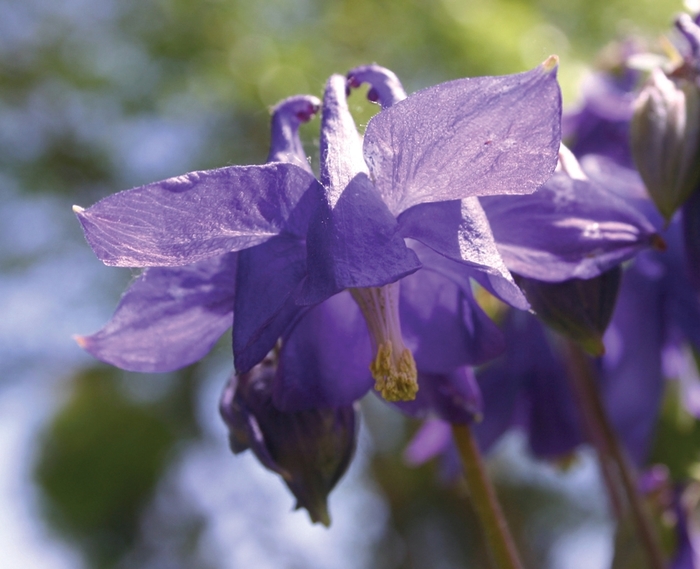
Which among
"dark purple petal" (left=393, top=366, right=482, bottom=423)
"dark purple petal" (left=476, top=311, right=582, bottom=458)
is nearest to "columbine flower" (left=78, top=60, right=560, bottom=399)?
"dark purple petal" (left=393, top=366, right=482, bottom=423)

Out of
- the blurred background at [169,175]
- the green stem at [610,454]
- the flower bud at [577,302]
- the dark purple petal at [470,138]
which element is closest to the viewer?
Answer: the dark purple petal at [470,138]

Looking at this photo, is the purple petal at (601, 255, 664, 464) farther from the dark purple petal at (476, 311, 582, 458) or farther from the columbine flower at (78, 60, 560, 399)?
the columbine flower at (78, 60, 560, 399)

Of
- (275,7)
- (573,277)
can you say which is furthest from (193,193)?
(275,7)

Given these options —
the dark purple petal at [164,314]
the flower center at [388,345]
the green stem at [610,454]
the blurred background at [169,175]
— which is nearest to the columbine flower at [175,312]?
the dark purple petal at [164,314]

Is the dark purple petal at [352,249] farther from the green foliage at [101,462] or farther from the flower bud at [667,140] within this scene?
the green foliage at [101,462]

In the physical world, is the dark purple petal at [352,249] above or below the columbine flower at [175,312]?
above

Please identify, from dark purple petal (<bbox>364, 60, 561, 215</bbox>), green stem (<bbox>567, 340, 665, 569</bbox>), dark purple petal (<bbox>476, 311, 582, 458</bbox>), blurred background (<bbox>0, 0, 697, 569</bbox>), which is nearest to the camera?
dark purple petal (<bbox>364, 60, 561, 215</bbox>)

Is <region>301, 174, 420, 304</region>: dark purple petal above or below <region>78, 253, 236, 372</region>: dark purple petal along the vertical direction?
above

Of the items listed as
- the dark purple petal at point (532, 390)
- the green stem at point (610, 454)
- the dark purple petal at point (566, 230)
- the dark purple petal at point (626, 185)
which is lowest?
the dark purple petal at point (532, 390)

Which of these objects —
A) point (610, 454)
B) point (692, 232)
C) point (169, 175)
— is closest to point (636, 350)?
point (610, 454)

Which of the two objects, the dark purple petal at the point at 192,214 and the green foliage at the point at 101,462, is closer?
the dark purple petal at the point at 192,214
